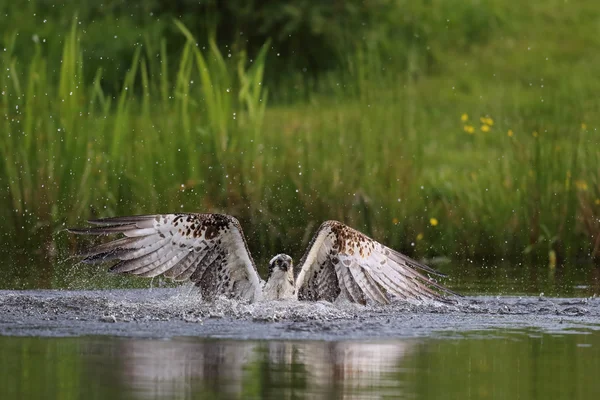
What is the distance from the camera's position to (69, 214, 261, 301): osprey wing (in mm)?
10180

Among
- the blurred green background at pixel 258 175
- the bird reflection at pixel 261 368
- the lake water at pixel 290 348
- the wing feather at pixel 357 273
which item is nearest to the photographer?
the bird reflection at pixel 261 368

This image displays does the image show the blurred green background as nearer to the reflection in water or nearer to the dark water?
the reflection in water

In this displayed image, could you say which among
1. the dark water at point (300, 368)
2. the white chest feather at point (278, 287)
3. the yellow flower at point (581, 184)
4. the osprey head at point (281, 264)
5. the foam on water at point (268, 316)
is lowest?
the dark water at point (300, 368)

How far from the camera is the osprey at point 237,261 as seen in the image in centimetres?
1016

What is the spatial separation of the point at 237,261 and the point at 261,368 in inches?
109

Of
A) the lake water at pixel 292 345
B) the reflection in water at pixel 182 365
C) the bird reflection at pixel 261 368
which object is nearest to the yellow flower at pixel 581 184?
the lake water at pixel 292 345

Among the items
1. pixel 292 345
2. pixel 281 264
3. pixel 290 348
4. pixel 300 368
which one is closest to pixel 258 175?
pixel 281 264

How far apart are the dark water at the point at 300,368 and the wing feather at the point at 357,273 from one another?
5.06 ft

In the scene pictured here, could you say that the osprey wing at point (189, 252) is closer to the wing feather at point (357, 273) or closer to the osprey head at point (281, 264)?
the osprey head at point (281, 264)

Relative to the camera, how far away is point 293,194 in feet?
44.4

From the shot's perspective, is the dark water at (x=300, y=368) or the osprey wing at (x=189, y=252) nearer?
the dark water at (x=300, y=368)

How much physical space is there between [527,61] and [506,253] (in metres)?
10.8

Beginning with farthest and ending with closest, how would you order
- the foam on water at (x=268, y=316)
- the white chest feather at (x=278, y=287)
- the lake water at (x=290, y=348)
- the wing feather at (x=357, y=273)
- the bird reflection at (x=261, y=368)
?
the wing feather at (x=357, y=273) < the white chest feather at (x=278, y=287) < the foam on water at (x=268, y=316) < the lake water at (x=290, y=348) < the bird reflection at (x=261, y=368)

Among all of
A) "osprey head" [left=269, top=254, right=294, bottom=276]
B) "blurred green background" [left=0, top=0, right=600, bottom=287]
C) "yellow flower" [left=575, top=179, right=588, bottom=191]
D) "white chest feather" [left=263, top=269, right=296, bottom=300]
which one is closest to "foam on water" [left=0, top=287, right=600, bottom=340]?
"white chest feather" [left=263, top=269, right=296, bottom=300]
